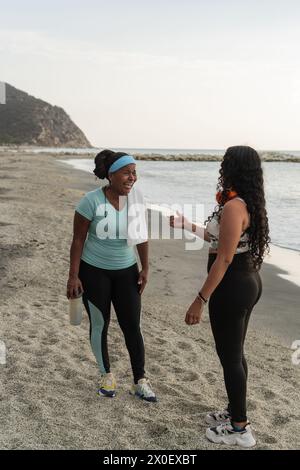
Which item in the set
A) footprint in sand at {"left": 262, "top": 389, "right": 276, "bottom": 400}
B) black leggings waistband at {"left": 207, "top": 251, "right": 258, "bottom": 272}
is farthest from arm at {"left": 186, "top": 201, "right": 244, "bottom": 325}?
footprint in sand at {"left": 262, "top": 389, "right": 276, "bottom": 400}

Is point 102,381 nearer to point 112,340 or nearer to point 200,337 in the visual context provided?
point 112,340

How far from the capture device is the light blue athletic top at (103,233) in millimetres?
3754

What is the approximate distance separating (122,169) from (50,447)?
1.95 meters

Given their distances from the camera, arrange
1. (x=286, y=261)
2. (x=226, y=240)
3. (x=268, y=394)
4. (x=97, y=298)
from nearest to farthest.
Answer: (x=226, y=240) → (x=97, y=298) → (x=268, y=394) → (x=286, y=261)

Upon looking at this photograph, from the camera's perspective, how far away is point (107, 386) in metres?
4.13

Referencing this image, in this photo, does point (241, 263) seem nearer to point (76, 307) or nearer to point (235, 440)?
point (235, 440)

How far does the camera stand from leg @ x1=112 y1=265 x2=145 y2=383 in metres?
3.91

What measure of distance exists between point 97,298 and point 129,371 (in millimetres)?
1175

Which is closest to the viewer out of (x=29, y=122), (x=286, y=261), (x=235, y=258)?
(x=235, y=258)

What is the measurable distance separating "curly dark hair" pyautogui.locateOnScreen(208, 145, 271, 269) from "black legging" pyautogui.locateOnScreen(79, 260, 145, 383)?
3.65 ft

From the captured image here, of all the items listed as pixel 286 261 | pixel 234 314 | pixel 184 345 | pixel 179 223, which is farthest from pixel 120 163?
pixel 286 261

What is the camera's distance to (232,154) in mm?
3145

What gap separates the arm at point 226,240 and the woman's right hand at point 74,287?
1107mm
